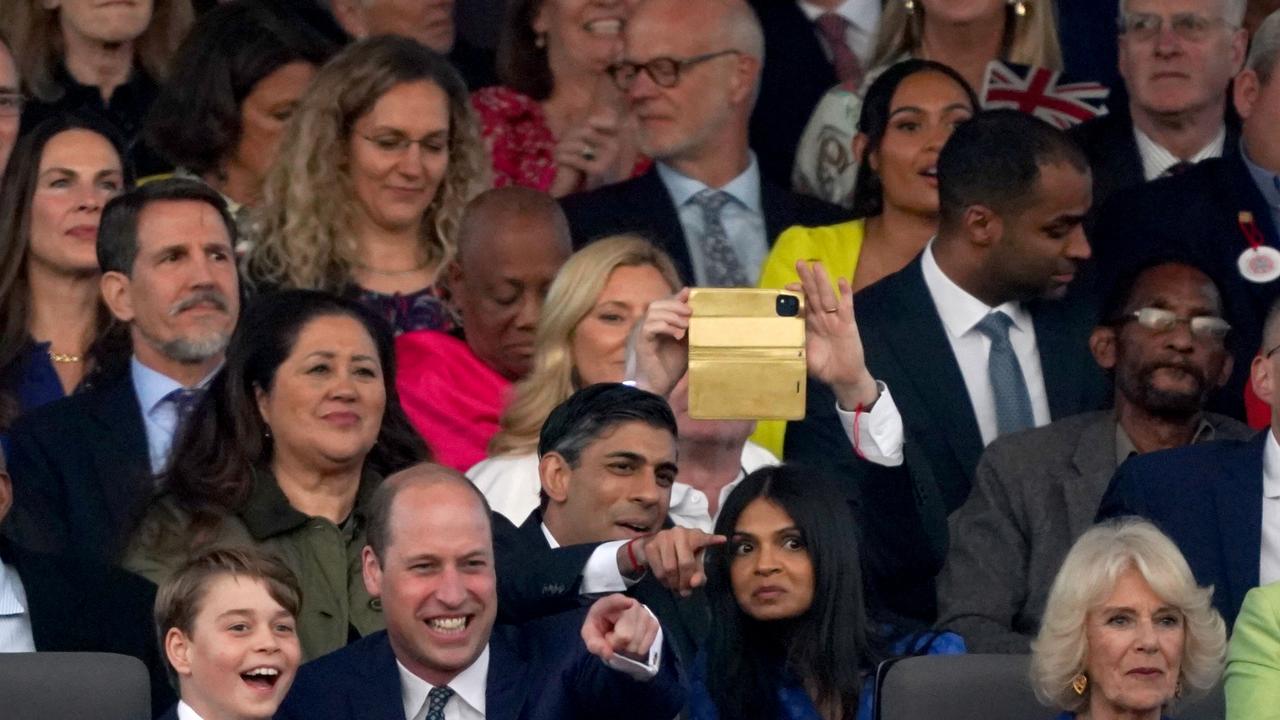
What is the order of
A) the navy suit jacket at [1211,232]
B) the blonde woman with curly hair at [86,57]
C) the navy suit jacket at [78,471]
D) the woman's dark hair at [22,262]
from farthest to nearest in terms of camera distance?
the blonde woman with curly hair at [86,57], the navy suit jacket at [1211,232], the woman's dark hair at [22,262], the navy suit jacket at [78,471]

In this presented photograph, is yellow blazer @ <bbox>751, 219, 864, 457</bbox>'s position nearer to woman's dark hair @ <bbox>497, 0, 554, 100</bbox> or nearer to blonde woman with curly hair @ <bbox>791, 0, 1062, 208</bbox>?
blonde woman with curly hair @ <bbox>791, 0, 1062, 208</bbox>

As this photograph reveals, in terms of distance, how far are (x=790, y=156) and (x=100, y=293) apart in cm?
210

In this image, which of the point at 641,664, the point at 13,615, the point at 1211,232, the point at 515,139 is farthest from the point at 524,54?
the point at 641,664

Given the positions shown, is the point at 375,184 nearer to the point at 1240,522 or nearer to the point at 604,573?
the point at 604,573

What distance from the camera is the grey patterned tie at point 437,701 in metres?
5.71

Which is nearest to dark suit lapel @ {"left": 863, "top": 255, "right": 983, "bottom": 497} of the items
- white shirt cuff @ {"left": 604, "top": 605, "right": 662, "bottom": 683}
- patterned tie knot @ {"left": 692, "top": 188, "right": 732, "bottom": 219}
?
patterned tie knot @ {"left": 692, "top": 188, "right": 732, "bottom": 219}

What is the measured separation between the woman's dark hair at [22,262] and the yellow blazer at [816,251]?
1609 millimetres

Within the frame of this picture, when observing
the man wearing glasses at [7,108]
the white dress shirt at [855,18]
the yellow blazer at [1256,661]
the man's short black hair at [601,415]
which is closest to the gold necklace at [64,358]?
the man wearing glasses at [7,108]

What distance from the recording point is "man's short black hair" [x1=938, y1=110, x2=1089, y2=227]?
7406mm

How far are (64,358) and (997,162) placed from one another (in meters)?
2.29

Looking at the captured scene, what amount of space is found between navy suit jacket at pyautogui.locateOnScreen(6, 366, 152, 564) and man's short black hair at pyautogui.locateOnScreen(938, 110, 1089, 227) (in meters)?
2.04

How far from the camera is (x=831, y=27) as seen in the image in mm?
8641

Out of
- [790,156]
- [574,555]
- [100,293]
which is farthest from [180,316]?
[790,156]

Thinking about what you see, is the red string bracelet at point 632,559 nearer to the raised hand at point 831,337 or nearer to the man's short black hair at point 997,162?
the raised hand at point 831,337
